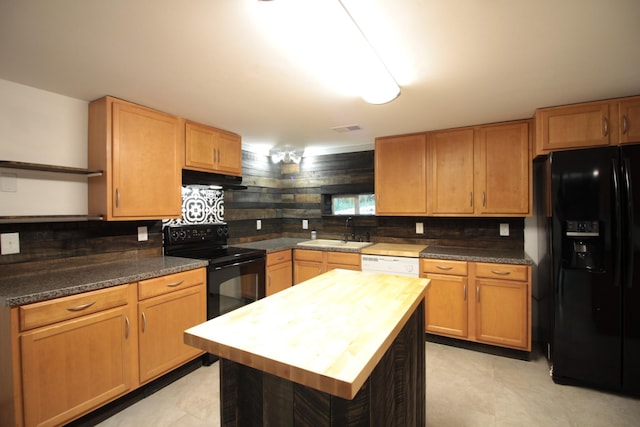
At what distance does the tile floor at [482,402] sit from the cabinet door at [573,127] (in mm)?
1866

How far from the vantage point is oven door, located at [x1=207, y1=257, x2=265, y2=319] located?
2.62 meters

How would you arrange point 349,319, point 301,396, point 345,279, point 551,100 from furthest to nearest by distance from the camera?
point 551,100, point 345,279, point 349,319, point 301,396

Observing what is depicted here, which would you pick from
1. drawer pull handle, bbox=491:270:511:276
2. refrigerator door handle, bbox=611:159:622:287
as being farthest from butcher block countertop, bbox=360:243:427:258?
refrigerator door handle, bbox=611:159:622:287

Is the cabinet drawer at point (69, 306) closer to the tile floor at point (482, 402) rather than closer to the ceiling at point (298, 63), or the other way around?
the tile floor at point (482, 402)

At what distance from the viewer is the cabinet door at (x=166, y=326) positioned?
2141 mm

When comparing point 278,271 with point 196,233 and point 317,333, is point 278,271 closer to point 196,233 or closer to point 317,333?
point 196,233

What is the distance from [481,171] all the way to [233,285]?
2.69 m

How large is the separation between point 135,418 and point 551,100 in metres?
3.77

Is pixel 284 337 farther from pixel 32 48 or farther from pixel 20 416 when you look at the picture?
pixel 32 48

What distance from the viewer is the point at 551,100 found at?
234cm

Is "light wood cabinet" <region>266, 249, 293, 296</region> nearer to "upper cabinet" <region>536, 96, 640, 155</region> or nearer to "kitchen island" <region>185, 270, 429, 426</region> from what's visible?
"kitchen island" <region>185, 270, 429, 426</region>

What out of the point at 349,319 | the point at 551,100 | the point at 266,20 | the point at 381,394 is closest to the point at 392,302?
the point at 349,319

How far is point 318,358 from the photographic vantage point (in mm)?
890

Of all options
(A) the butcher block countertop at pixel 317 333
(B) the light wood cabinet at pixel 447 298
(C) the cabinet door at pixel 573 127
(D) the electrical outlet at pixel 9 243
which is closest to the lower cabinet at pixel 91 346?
(D) the electrical outlet at pixel 9 243
